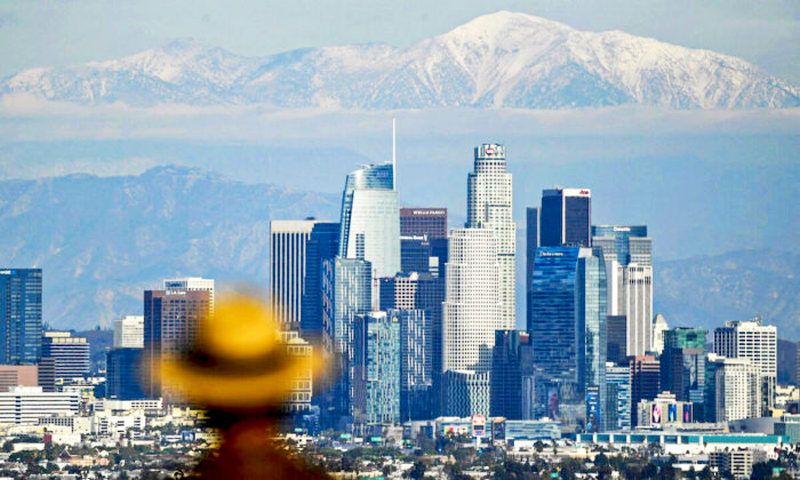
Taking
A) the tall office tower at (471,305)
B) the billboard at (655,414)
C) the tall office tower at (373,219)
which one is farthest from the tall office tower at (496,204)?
the billboard at (655,414)

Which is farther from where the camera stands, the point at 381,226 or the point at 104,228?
the point at 104,228

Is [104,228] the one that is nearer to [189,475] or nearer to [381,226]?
[381,226]

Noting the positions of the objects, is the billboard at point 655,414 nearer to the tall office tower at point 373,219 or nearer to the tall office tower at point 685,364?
the tall office tower at point 685,364

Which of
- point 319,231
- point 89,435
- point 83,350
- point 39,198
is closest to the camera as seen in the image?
point 89,435

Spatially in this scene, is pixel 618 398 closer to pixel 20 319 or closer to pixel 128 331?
pixel 128 331

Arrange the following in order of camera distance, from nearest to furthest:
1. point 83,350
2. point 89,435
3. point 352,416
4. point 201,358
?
point 201,358, point 89,435, point 352,416, point 83,350

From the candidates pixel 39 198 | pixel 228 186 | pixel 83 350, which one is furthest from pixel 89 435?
pixel 39 198

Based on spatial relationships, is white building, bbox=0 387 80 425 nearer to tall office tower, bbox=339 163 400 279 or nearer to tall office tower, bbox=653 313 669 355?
tall office tower, bbox=339 163 400 279
